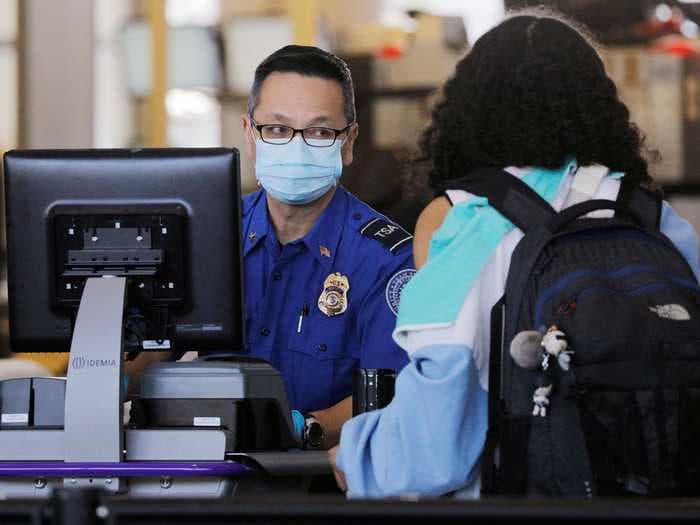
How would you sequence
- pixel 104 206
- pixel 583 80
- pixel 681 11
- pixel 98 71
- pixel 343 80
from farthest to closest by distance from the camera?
pixel 681 11
pixel 98 71
pixel 343 80
pixel 104 206
pixel 583 80

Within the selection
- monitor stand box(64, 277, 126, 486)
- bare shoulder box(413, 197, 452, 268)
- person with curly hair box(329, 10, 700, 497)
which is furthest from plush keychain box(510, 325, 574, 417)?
monitor stand box(64, 277, 126, 486)

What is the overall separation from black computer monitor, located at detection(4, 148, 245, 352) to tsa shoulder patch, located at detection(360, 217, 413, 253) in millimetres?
607

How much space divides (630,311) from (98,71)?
5.56m

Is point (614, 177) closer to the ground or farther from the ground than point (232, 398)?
farther from the ground

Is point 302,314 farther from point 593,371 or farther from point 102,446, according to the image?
point 593,371

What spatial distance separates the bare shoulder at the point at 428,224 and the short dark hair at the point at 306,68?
758 mm

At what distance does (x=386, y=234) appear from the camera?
2.89 meters

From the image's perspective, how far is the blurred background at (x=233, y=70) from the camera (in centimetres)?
682

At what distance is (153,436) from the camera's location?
221 centimetres

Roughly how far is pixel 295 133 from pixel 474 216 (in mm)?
802

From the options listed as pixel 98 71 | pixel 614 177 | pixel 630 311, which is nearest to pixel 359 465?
pixel 630 311

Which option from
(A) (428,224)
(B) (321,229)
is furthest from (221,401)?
(B) (321,229)

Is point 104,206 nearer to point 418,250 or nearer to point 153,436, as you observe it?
point 153,436

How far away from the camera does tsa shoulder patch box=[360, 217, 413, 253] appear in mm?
2863
